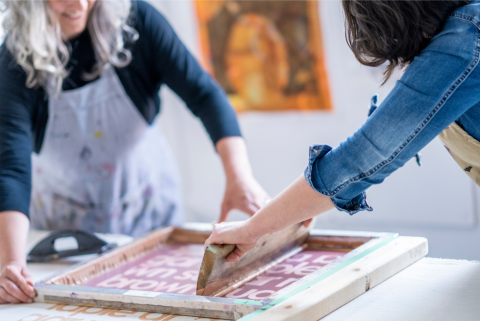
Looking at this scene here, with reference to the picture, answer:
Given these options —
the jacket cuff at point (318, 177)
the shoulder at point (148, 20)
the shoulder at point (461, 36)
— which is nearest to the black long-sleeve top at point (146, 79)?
the shoulder at point (148, 20)

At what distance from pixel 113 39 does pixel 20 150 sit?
403 mm

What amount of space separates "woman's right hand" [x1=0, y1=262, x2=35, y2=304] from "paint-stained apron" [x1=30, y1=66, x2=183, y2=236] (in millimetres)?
514

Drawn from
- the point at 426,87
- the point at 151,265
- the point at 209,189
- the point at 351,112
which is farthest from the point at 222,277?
the point at 209,189

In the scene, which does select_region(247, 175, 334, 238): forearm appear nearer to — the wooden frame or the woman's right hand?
the wooden frame

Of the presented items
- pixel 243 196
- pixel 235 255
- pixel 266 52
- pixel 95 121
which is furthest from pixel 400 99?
pixel 266 52

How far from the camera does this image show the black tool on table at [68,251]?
1.21 m

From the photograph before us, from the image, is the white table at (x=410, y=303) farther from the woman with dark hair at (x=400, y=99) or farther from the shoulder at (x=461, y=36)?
the shoulder at (x=461, y=36)

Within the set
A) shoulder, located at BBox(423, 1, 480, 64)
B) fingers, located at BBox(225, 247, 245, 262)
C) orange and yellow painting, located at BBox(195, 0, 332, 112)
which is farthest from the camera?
orange and yellow painting, located at BBox(195, 0, 332, 112)

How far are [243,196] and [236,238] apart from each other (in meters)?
0.34

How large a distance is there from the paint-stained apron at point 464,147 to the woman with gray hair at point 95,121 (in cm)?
46

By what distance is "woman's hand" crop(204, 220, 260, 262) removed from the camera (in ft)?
2.80

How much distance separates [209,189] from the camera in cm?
320

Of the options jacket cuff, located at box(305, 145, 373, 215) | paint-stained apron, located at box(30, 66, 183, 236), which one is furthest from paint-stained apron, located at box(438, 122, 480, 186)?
paint-stained apron, located at box(30, 66, 183, 236)

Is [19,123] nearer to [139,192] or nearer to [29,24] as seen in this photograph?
[29,24]
